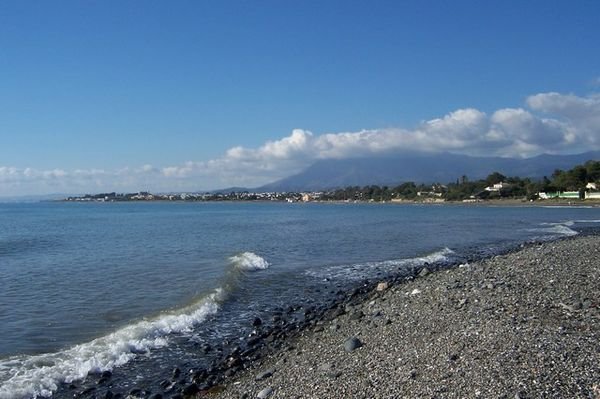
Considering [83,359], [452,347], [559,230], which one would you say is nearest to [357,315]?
[452,347]

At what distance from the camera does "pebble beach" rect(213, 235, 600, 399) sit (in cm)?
779

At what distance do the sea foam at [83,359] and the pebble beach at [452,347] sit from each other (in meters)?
3.26

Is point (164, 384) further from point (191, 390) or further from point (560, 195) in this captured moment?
point (560, 195)

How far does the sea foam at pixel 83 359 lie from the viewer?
35.1ft

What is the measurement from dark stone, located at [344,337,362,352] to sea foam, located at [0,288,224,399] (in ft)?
16.9

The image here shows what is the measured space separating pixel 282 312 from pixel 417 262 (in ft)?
45.0

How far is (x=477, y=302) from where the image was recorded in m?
13.5

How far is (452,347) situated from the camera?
31.6 ft

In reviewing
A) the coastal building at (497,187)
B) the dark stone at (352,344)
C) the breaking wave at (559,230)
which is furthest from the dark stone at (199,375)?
the coastal building at (497,187)

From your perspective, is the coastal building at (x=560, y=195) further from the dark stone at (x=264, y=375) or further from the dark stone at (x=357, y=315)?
the dark stone at (x=264, y=375)

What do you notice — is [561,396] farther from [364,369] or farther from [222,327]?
[222,327]

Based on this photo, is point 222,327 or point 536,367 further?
point 222,327

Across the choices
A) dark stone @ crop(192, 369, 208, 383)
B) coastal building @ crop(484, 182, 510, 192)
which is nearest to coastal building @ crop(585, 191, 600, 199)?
coastal building @ crop(484, 182, 510, 192)

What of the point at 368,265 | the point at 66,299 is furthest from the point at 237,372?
the point at 368,265
